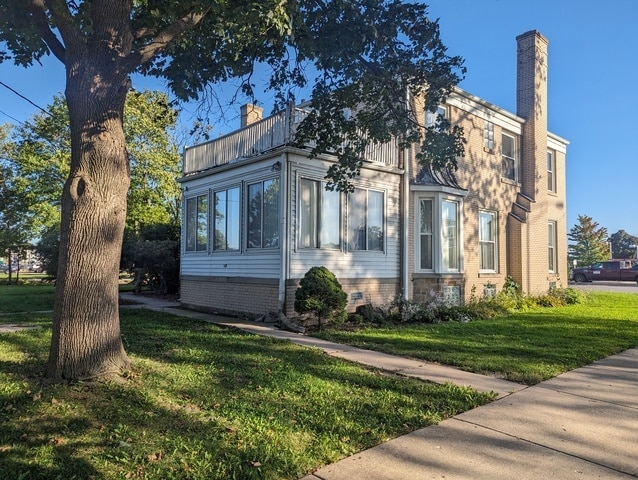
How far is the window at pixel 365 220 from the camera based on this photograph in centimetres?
1191

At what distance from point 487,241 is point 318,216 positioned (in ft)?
24.1

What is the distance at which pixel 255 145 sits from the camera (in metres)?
11.7

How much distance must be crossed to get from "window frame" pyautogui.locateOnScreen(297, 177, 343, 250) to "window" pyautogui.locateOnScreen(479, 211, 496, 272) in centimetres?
626

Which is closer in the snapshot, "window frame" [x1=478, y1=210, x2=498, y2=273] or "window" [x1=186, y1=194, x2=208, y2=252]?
"window" [x1=186, y1=194, x2=208, y2=252]

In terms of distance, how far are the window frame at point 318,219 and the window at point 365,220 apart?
16.6 inches

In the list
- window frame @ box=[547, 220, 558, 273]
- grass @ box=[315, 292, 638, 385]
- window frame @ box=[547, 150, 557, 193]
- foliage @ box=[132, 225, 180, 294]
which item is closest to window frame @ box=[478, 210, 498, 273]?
grass @ box=[315, 292, 638, 385]

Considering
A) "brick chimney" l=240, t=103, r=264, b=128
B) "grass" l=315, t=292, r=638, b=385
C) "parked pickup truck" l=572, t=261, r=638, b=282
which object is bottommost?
"grass" l=315, t=292, r=638, b=385

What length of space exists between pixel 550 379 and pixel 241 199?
324 inches

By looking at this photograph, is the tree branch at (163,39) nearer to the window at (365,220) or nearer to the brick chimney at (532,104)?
the window at (365,220)

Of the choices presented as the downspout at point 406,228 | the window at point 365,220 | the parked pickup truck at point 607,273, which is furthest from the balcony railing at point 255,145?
the parked pickup truck at point 607,273

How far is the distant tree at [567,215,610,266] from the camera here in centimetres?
4456

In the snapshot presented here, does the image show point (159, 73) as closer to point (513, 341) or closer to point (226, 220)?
point (226, 220)

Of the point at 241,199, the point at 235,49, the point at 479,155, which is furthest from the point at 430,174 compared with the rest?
the point at 235,49

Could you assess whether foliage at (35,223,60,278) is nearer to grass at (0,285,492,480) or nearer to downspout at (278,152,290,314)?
downspout at (278,152,290,314)
